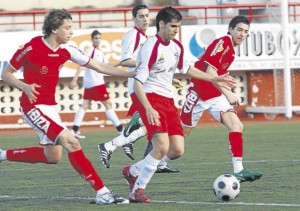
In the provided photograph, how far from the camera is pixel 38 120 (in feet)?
33.9

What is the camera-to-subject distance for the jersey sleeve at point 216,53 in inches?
489

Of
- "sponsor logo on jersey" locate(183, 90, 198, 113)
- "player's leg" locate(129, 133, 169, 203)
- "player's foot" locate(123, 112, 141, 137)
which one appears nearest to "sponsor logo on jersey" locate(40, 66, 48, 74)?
"player's leg" locate(129, 133, 169, 203)

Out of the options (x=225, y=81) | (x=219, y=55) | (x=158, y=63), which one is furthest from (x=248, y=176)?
(x=158, y=63)

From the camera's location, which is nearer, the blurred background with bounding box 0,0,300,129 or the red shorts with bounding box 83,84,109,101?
the red shorts with bounding box 83,84,109,101

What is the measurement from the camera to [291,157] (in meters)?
15.2

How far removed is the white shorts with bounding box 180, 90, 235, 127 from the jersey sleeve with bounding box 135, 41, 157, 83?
Answer: 2.48 metres

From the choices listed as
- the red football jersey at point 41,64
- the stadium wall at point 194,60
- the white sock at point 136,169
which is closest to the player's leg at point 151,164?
the white sock at point 136,169

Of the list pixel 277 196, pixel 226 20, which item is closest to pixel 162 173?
pixel 277 196

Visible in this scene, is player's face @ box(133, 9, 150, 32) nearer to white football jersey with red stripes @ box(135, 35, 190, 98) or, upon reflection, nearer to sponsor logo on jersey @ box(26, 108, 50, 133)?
white football jersey with red stripes @ box(135, 35, 190, 98)

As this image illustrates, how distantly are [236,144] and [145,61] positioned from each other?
226cm

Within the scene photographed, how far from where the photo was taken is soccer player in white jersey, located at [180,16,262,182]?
39.2ft

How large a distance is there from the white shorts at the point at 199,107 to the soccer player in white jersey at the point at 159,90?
1.89m

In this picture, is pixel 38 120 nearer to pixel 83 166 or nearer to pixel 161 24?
pixel 83 166

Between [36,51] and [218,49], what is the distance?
287 cm
